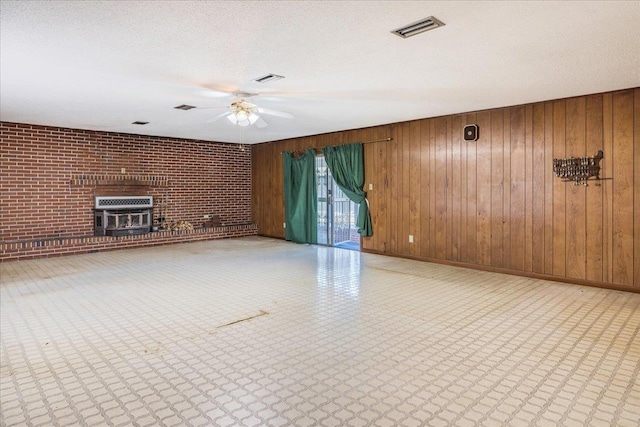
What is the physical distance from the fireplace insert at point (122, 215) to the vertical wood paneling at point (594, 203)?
7.38 m

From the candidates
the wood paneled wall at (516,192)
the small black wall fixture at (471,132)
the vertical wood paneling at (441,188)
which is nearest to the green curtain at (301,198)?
the wood paneled wall at (516,192)

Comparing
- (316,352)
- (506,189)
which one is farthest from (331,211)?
(316,352)

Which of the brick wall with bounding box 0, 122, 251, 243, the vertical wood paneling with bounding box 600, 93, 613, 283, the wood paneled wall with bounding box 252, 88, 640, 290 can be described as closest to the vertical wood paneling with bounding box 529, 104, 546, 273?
the wood paneled wall with bounding box 252, 88, 640, 290

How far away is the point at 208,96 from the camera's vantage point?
4.80 metres

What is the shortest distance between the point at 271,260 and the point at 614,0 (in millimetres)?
5258

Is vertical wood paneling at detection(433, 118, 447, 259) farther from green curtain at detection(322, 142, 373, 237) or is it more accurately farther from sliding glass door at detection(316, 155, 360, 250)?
sliding glass door at detection(316, 155, 360, 250)

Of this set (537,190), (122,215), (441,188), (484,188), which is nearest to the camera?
(537,190)

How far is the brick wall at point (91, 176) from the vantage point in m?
6.80

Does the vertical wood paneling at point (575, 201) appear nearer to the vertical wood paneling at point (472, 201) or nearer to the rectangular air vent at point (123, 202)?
the vertical wood paneling at point (472, 201)

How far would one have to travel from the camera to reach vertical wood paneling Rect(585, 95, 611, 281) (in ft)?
15.6

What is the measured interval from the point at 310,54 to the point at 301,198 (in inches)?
208

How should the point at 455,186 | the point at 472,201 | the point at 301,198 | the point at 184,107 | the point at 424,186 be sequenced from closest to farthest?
the point at 184,107 < the point at 472,201 < the point at 455,186 < the point at 424,186 < the point at 301,198

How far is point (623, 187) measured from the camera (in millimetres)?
4625

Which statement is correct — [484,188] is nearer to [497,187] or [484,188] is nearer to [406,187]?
[497,187]
